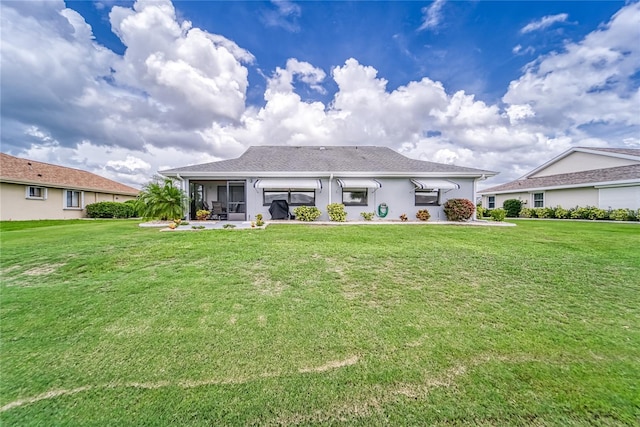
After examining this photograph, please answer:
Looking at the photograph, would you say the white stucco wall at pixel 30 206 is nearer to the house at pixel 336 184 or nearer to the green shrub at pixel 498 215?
the house at pixel 336 184

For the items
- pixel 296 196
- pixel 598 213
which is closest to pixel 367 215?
pixel 296 196

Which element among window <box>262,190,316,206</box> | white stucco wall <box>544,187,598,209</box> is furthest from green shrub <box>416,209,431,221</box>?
white stucco wall <box>544,187,598,209</box>

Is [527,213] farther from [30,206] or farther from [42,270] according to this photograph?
[30,206]

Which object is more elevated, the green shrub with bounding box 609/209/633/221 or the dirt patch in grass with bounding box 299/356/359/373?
the green shrub with bounding box 609/209/633/221

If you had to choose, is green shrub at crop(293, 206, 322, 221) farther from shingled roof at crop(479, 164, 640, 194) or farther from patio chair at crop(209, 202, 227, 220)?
shingled roof at crop(479, 164, 640, 194)

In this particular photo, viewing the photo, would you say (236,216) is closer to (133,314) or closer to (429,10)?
(133,314)

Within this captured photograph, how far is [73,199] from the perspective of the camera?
27.0 m

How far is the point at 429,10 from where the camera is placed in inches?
619

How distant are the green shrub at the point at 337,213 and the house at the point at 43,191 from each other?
89.1ft

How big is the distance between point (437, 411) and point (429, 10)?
20.6m

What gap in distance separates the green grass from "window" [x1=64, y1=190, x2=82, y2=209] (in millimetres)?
25207

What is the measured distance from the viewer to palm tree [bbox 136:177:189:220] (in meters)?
16.7

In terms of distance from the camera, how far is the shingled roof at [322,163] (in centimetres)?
1840

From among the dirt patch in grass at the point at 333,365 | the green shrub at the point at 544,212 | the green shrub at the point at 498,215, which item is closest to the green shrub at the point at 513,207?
the green shrub at the point at 544,212
